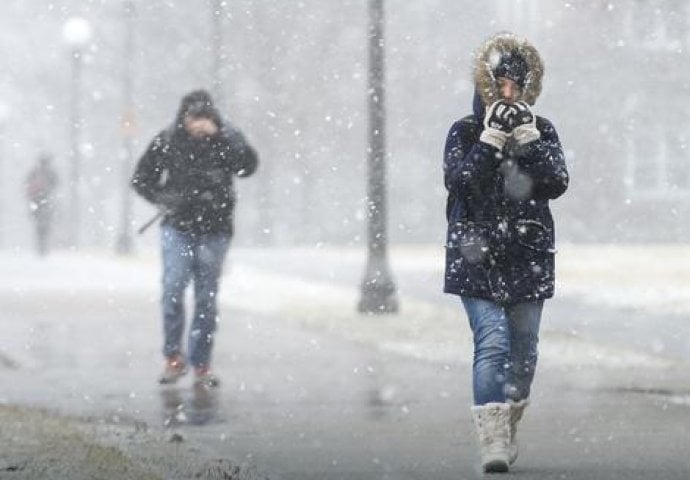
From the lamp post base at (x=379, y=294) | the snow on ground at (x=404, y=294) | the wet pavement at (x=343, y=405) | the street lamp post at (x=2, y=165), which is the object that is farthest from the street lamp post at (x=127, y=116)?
the wet pavement at (x=343, y=405)

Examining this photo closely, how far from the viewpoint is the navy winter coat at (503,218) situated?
243 inches

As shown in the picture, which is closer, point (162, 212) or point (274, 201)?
point (162, 212)

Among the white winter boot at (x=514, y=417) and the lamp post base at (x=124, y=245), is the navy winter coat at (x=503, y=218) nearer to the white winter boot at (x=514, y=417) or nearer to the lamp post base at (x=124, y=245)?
the white winter boot at (x=514, y=417)

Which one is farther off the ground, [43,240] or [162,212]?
[162,212]

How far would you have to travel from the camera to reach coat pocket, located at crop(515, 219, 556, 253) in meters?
6.23

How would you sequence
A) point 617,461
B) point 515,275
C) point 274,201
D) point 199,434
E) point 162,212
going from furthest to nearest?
point 274,201 < point 162,212 < point 199,434 < point 617,461 < point 515,275

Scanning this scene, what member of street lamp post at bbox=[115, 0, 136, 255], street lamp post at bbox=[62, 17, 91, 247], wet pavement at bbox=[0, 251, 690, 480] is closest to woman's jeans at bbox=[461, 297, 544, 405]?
wet pavement at bbox=[0, 251, 690, 480]

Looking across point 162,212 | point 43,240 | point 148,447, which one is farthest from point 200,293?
point 43,240

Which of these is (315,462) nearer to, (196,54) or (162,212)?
(162,212)

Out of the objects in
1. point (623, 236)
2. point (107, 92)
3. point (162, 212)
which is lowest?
point (623, 236)

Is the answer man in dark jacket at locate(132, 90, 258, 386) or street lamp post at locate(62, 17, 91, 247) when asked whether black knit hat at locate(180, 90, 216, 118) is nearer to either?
man in dark jacket at locate(132, 90, 258, 386)

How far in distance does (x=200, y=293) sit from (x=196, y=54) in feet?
82.7

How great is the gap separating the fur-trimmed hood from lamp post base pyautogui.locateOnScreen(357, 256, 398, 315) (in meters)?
9.48

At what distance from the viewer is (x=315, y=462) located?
6.79 m
